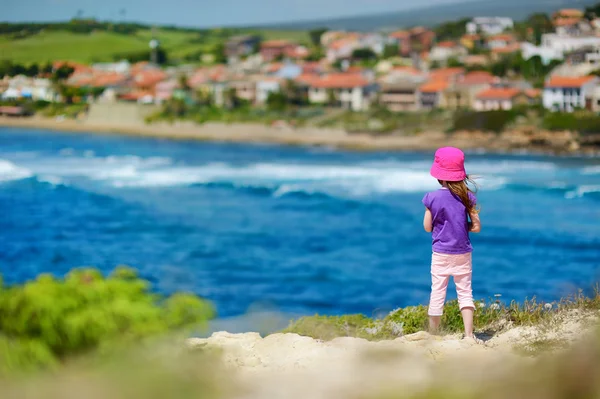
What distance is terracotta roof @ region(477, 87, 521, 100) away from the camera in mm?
43531

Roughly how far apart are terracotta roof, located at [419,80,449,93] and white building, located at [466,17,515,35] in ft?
41.7

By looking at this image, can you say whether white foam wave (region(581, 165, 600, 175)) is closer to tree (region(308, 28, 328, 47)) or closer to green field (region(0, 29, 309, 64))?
green field (region(0, 29, 309, 64))

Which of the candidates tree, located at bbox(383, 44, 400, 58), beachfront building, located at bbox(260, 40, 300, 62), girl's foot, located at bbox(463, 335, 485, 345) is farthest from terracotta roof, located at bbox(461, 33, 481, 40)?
girl's foot, located at bbox(463, 335, 485, 345)

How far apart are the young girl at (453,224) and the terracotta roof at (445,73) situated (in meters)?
46.7

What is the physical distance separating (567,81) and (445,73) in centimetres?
953

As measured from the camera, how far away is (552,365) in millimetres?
1954

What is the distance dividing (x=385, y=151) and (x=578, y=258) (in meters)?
25.4

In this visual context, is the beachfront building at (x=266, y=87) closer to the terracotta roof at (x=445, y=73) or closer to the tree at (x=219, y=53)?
the tree at (x=219, y=53)

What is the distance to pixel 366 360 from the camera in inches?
88.7

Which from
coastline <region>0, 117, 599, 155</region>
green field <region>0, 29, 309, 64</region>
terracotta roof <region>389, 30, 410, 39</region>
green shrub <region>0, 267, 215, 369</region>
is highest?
green field <region>0, 29, 309, 64</region>

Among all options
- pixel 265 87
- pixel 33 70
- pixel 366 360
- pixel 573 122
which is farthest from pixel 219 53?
pixel 366 360

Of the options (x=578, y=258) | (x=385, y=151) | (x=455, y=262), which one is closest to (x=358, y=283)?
(x=578, y=258)

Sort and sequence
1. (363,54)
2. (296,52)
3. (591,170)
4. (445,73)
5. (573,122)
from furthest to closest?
1. (296,52)
2. (363,54)
3. (445,73)
4. (573,122)
5. (591,170)

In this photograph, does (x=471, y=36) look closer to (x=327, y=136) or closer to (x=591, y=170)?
(x=327, y=136)
